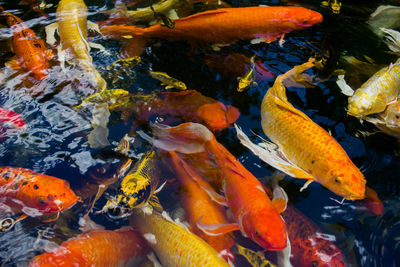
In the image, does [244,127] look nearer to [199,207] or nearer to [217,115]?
[217,115]

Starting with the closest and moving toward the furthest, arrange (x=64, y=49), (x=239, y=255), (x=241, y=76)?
(x=239, y=255) < (x=241, y=76) < (x=64, y=49)

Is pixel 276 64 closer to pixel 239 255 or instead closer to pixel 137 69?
pixel 137 69

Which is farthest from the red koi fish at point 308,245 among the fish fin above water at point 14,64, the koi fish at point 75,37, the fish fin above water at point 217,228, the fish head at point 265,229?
the fish fin above water at point 14,64

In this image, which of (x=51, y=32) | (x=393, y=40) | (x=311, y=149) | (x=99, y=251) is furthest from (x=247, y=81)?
(x=51, y=32)

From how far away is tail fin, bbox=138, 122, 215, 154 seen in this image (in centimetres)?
207

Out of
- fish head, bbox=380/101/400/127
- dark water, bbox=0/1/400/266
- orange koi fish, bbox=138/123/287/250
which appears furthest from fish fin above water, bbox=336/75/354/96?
orange koi fish, bbox=138/123/287/250

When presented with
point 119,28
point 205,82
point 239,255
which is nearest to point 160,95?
point 205,82

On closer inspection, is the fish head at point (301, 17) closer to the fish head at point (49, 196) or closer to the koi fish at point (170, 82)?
the koi fish at point (170, 82)

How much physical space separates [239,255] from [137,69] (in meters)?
2.00

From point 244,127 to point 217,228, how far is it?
0.94m

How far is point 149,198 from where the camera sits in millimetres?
2014

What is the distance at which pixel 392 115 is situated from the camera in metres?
2.17

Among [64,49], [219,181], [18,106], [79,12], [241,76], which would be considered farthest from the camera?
[79,12]

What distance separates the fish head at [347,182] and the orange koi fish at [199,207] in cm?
74
